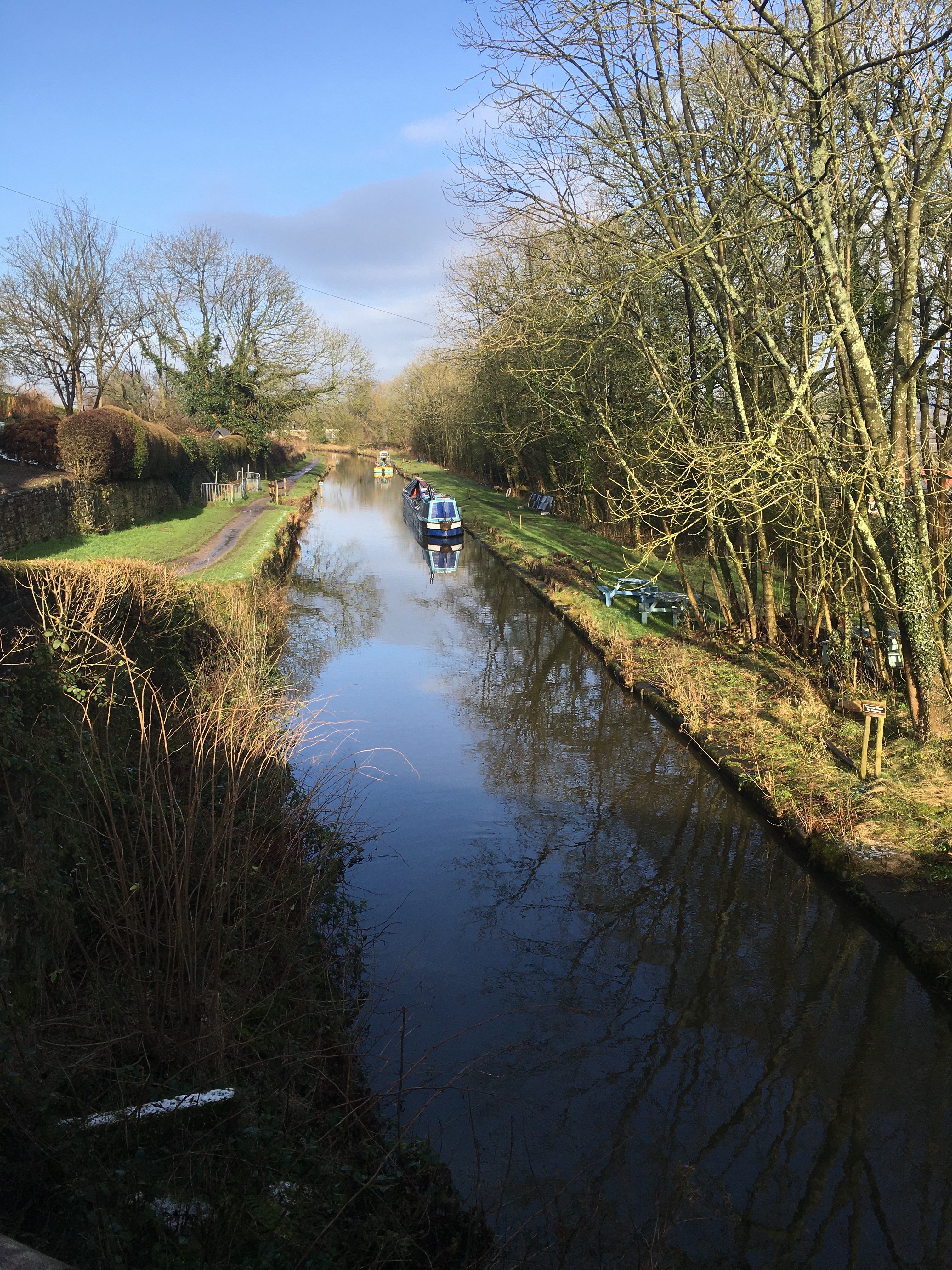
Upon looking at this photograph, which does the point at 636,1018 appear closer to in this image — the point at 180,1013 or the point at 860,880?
the point at 860,880

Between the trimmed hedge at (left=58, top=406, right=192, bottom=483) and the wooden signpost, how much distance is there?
17959 millimetres

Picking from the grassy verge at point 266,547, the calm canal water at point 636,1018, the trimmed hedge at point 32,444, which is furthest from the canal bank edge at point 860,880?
the trimmed hedge at point 32,444

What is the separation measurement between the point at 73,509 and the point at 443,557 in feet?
35.9

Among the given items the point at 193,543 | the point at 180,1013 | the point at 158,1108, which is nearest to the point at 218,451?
the point at 193,543

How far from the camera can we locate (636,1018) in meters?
5.80

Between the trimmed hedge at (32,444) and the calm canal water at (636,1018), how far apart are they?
45.0ft

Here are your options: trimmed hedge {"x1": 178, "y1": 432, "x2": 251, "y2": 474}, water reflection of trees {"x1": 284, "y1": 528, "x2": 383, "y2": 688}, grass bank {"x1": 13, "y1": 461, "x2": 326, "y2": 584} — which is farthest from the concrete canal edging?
trimmed hedge {"x1": 178, "y1": 432, "x2": 251, "y2": 474}

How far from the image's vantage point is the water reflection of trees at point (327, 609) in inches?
585

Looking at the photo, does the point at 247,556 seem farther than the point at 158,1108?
Yes

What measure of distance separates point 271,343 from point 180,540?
80.6 ft

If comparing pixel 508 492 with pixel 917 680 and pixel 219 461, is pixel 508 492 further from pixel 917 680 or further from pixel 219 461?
pixel 917 680

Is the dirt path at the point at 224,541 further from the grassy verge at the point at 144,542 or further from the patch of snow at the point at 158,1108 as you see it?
the patch of snow at the point at 158,1108

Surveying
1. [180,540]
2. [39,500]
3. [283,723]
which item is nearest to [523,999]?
[283,723]

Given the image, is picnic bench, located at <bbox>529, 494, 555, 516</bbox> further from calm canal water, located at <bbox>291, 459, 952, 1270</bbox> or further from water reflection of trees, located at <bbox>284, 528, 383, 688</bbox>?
calm canal water, located at <bbox>291, 459, 952, 1270</bbox>
